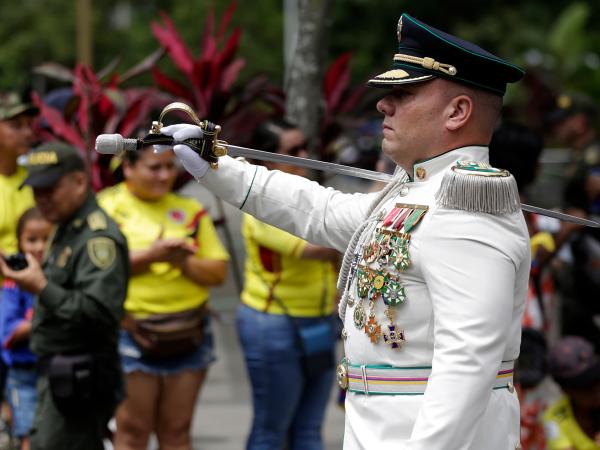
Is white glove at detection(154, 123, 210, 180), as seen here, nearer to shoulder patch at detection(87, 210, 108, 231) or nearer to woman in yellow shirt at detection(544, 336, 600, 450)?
shoulder patch at detection(87, 210, 108, 231)

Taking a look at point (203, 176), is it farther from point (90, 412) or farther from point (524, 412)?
point (524, 412)

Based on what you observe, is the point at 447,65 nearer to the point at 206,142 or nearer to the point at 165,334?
the point at 206,142

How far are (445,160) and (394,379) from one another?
583 mm

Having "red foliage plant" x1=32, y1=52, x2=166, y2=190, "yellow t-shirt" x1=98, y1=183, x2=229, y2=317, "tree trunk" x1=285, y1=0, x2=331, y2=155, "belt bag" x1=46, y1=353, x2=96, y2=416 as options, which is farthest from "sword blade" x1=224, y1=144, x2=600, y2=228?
"tree trunk" x1=285, y1=0, x2=331, y2=155

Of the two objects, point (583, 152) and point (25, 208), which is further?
point (583, 152)

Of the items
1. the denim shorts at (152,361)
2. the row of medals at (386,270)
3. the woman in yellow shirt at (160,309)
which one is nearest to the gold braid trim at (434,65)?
the row of medals at (386,270)

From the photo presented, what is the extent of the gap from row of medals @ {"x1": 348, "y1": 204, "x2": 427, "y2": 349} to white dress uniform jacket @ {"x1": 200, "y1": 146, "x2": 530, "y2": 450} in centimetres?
2

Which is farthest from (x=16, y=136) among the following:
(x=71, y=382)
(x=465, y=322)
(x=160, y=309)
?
(x=465, y=322)

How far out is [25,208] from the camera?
6133 mm

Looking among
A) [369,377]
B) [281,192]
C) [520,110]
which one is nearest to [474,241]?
[369,377]

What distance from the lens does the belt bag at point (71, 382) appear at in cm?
455

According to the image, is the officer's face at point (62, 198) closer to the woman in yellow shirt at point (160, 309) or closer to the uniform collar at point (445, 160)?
the woman in yellow shirt at point (160, 309)

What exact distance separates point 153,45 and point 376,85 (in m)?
26.0

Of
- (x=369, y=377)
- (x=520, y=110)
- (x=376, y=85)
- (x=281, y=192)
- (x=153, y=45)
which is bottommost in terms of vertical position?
(x=153, y=45)
